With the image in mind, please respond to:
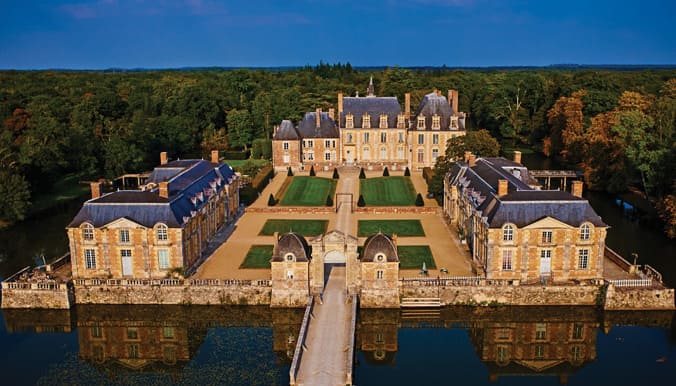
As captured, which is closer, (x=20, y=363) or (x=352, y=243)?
(x=20, y=363)

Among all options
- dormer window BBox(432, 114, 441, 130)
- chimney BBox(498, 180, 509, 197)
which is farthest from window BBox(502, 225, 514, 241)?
dormer window BBox(432, 114, 441, 130)

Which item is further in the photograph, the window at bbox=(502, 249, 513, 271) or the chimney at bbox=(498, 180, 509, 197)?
the chimney at bbox=(498, 180, 509, 197)

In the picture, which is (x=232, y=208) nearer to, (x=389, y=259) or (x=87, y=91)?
(x=389, y=259)

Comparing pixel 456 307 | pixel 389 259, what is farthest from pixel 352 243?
pixel 456 307

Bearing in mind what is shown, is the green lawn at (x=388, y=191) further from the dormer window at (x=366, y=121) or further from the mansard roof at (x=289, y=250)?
the mansard roof at (x=289, y=250)

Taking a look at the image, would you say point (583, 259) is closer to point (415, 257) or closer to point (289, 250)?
point (415, 257)

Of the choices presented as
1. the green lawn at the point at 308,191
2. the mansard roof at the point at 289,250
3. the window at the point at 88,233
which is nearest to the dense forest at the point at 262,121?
the green lawn at the point at 308,191

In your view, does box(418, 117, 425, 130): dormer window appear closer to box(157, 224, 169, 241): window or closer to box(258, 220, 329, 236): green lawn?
box(258, 220, 329, 236): green lawn
